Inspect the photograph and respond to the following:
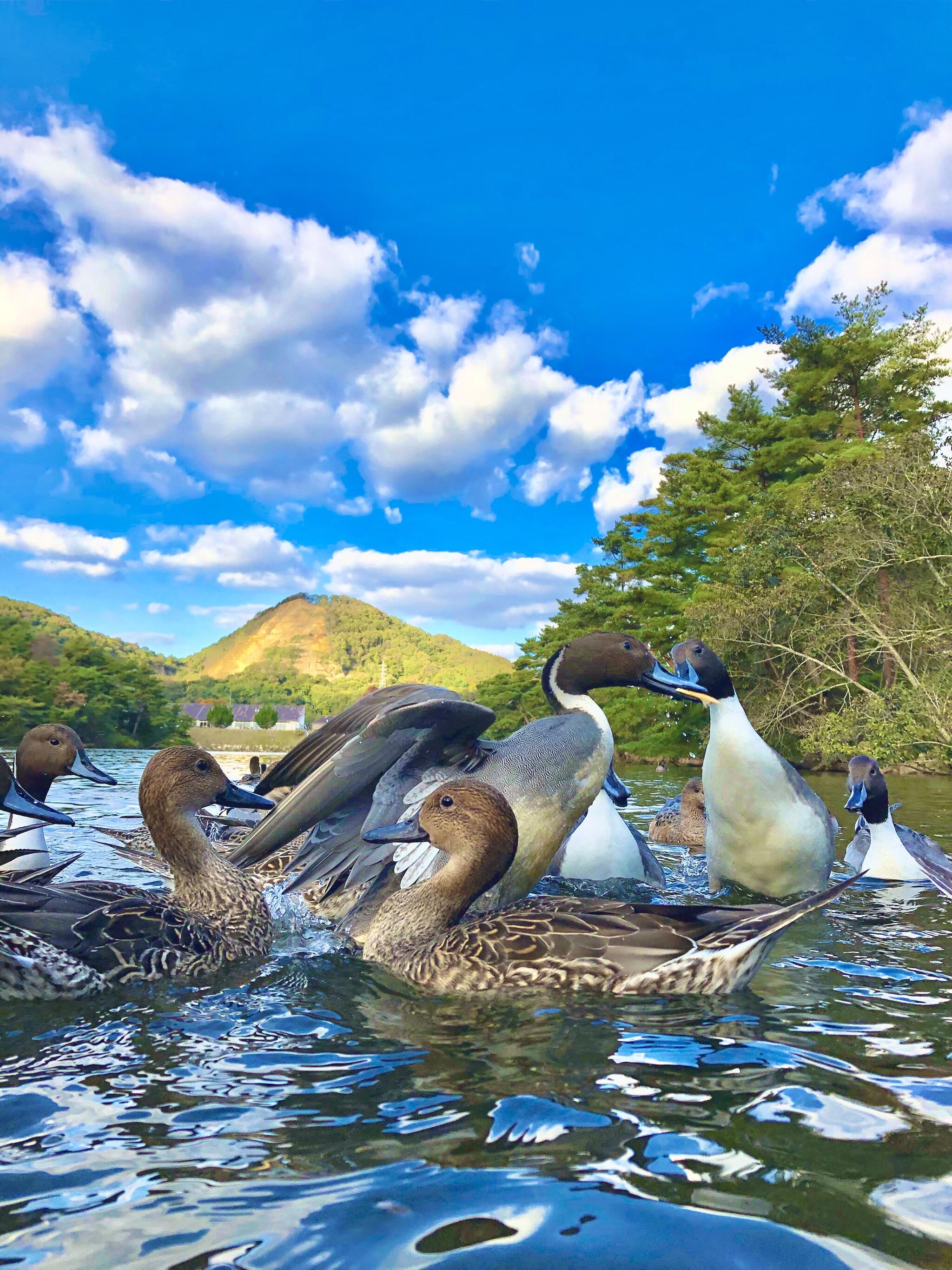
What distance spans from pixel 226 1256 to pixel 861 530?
2250 cm

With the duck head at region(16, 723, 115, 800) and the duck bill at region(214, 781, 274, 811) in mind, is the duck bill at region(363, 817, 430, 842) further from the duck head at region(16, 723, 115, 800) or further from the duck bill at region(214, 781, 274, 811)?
the duck head at region(16, 723, 115, 800)

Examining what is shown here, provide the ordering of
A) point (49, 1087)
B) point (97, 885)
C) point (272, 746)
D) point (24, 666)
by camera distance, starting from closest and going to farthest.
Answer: point (49, 1087)
point (97, 885)
point (24, 666)
point (272, 746)

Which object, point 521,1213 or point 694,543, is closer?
point 521,1213

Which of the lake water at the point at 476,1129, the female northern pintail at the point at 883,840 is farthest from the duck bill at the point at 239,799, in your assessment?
the female northern pintail at the point at 883,840

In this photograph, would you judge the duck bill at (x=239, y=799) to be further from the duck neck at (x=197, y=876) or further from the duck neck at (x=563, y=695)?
the duck neck at (x=563, y=695)

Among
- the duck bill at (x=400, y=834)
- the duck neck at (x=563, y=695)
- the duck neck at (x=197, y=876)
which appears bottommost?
the duck neck at (x=197, y=876)

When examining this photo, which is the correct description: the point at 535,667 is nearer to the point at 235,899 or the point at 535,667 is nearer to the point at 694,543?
the point at 694,543

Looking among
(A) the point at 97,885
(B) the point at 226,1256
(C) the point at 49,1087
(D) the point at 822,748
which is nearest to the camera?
(B) the point at 226,1256

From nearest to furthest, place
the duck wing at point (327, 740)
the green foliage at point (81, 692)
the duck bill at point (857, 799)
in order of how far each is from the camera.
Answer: the duck wing at point (327, 740), the duck bill at point (857, 799), the green foliage at point (81, 692)

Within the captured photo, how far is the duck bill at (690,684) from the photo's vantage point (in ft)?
17.7

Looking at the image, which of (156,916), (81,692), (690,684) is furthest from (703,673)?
(81,692)

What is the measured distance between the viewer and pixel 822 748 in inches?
800

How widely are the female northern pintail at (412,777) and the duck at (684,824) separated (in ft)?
15.2

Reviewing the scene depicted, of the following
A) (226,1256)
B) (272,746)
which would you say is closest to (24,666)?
(272,746)
